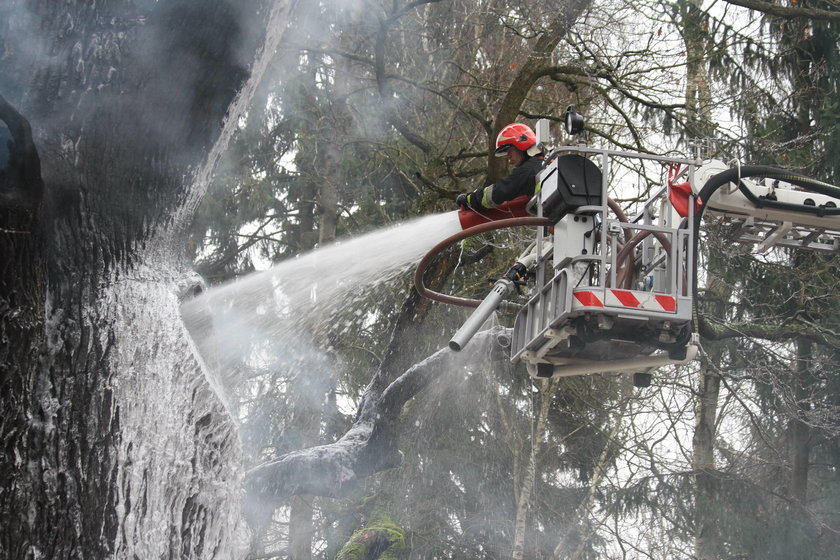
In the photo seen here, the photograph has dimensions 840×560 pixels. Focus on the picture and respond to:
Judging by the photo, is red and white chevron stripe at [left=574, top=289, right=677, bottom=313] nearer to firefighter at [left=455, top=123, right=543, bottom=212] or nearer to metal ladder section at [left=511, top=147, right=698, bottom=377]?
metal ladder section at [left=511, top=147, right=698, bottom=377]

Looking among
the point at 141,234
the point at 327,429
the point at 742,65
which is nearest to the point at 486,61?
the point at 742,65

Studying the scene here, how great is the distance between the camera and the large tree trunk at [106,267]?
3.85m

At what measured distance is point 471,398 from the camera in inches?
632

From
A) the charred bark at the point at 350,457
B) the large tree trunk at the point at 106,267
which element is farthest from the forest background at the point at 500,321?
the large tree trunk at the point at 106,267

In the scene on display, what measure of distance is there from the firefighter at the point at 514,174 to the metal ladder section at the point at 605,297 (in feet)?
0.94

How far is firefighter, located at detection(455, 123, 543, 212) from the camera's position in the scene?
19.9 ft

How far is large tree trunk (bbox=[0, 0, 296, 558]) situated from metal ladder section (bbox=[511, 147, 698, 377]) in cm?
210

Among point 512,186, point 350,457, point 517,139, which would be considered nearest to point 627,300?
point 512,186

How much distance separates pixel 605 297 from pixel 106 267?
268 centimetres

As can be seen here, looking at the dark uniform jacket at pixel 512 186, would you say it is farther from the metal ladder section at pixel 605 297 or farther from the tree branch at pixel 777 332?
the tree branch at pixel 777 332

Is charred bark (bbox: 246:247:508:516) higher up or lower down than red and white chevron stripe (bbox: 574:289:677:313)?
lower down

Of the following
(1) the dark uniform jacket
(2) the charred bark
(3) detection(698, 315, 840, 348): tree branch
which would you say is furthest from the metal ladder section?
(3) detection(698, 315, 840, 348): tree branch

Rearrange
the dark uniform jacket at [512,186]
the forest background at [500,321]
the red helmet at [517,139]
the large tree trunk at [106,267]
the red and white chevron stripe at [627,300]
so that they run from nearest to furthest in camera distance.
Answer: the large tree trunk at [106,267]
the red and white chevron stripe at [627,300]
the dark uniform jacket at [512,186]
the red helmet at [517,139]
the forest background at [500,321]

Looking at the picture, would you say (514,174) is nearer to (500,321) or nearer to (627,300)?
(627,300)
